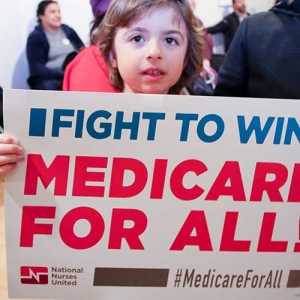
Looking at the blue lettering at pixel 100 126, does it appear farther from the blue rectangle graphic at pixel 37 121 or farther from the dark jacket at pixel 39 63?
the dark jacket at pixel 39 63

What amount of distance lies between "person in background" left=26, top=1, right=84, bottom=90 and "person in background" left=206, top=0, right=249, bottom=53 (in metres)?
1.10

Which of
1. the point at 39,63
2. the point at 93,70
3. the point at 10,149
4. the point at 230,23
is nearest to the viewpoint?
the point at 10,149

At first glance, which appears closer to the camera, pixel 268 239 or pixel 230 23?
pixel 268 239

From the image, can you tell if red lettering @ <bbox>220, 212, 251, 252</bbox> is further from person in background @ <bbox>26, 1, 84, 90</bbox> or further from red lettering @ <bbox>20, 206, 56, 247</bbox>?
person in background @ <bbox>26, 1, 84, 90</bbox>

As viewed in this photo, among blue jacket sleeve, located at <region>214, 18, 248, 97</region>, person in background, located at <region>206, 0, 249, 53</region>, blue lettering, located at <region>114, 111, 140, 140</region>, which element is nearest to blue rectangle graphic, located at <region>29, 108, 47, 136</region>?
blue lettering, located at <region>114, 111, 140, 140</region>

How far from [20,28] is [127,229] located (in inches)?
107

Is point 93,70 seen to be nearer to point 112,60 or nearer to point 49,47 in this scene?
point 112,60

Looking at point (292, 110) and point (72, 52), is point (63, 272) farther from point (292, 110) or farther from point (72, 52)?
point (72, 52)

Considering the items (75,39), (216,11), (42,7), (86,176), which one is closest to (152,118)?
(86,176)

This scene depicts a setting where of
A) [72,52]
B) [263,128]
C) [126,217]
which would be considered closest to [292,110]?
[263,128]

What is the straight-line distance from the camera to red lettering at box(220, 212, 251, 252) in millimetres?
797

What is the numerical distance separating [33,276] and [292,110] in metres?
0.54

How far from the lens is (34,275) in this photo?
802 millimetres

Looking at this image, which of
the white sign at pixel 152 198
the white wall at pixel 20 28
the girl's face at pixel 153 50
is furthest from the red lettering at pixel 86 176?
the white wall at pixel 20 28
